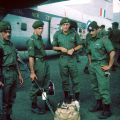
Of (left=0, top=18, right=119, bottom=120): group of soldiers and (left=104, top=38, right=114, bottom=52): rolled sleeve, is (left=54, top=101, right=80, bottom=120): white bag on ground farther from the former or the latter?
(left=104, top=38, right=114, bottom=52): rolled sleeve

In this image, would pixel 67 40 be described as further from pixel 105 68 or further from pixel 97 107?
pixel 97 107

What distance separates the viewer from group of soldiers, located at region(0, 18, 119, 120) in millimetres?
5844

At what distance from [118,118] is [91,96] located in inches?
80.5

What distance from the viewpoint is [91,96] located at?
849 cm

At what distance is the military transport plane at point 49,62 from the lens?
694 cm

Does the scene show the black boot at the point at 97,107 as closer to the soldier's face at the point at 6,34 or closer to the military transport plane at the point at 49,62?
the military transport plane at the point at 49,62

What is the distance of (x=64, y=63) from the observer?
720 cm

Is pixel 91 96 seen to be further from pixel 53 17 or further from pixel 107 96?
pixel 53 17

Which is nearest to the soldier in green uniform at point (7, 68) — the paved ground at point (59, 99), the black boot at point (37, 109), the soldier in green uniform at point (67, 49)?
the paved ground at point (59, 99)

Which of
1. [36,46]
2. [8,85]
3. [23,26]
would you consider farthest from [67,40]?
[23,26]

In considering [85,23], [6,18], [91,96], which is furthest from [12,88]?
[85,23]

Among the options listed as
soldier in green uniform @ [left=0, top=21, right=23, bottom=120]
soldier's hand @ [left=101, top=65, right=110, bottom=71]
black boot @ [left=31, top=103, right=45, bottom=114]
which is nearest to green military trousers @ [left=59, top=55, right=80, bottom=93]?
black boot @ [left=31, top=103, right=45, bottom=114]

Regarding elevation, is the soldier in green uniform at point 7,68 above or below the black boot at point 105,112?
above

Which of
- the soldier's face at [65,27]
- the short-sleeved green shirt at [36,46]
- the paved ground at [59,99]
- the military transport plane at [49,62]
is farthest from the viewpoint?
the soldier's face at [65,27]
